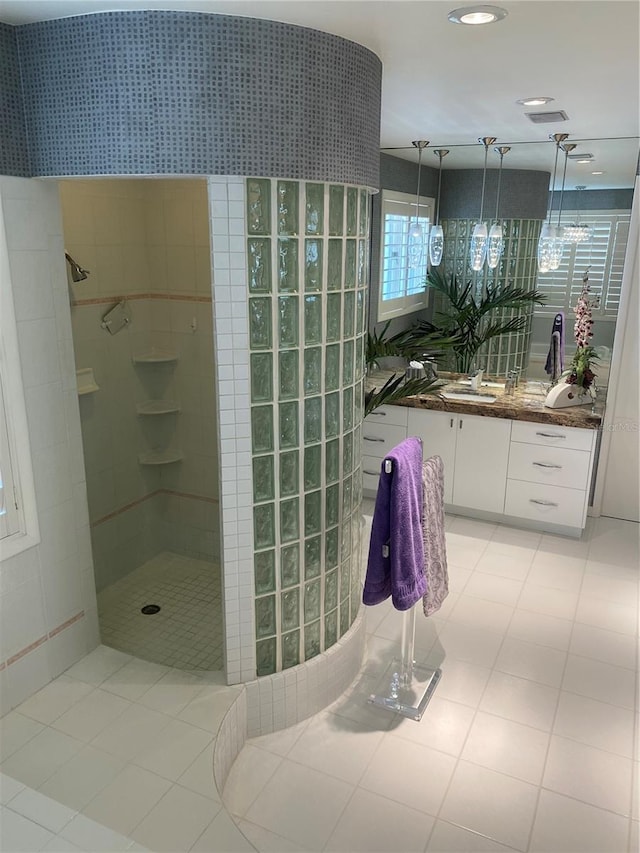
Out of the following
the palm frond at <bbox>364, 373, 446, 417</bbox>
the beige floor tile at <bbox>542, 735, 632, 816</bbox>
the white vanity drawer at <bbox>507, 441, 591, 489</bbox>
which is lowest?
the beige floor tile at <bbox>542, 735, 632, 816</bbox>

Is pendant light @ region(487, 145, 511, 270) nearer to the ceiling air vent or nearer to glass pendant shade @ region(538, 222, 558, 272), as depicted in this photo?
glass pendant shade @ region(538, 222, 558, 272)

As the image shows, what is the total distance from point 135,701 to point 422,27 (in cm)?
264

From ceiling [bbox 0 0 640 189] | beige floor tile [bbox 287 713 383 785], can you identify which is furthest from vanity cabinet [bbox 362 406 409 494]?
beige floor tile [bbox 287 713 383 785]

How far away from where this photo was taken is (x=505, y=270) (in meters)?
4.87

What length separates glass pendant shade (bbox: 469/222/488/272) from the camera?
174 inches

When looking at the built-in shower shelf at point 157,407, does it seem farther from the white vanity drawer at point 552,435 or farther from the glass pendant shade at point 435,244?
the white vanity drawer at point 552,435

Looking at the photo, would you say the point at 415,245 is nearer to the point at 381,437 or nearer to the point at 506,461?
the point at 381,437

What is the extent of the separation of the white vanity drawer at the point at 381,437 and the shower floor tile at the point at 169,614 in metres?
1.53

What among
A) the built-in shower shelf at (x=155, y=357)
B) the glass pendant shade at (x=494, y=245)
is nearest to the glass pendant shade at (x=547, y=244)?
the glass pendant shade at (x=494, y=245)

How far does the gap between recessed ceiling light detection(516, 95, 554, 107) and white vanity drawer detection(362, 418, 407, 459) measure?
2.30 m

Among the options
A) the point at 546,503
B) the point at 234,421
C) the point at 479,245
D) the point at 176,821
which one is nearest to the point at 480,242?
the point at 479,245

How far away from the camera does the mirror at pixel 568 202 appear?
4.34m

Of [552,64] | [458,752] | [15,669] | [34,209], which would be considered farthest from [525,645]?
[34,209]

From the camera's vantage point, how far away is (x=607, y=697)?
299 centimetres
